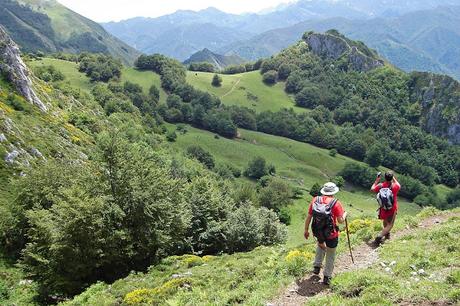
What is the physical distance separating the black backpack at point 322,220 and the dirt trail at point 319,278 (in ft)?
6.70

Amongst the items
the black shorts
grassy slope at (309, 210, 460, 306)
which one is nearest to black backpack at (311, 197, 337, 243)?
the black shorts

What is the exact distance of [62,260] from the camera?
2834 centimetres

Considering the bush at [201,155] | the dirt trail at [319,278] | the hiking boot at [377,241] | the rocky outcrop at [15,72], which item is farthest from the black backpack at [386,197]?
the bush at [201,155]

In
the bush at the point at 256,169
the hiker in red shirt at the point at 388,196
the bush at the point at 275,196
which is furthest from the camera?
the bush at the point at 256,169

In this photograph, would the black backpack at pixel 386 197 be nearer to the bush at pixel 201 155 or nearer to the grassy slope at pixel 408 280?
the grassy slope at pixel 408 280

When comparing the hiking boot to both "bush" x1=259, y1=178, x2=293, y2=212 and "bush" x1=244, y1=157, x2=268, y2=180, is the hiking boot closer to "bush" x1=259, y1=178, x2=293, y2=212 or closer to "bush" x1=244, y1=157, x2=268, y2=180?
"bush" x1=259, y1=178, x2=293, y2=212

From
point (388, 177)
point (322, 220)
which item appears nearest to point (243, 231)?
point (388, 177)

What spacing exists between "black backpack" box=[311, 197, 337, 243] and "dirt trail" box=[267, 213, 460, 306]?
80.4 inches

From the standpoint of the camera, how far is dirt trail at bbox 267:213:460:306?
51.4ft

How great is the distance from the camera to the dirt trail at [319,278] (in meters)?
15.7

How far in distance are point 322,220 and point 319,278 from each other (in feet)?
9.67

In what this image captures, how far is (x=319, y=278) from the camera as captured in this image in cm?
1714

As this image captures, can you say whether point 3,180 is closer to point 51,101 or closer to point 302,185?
point 51,101

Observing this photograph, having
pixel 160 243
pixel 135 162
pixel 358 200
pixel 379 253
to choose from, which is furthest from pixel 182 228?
pixel 358 200
